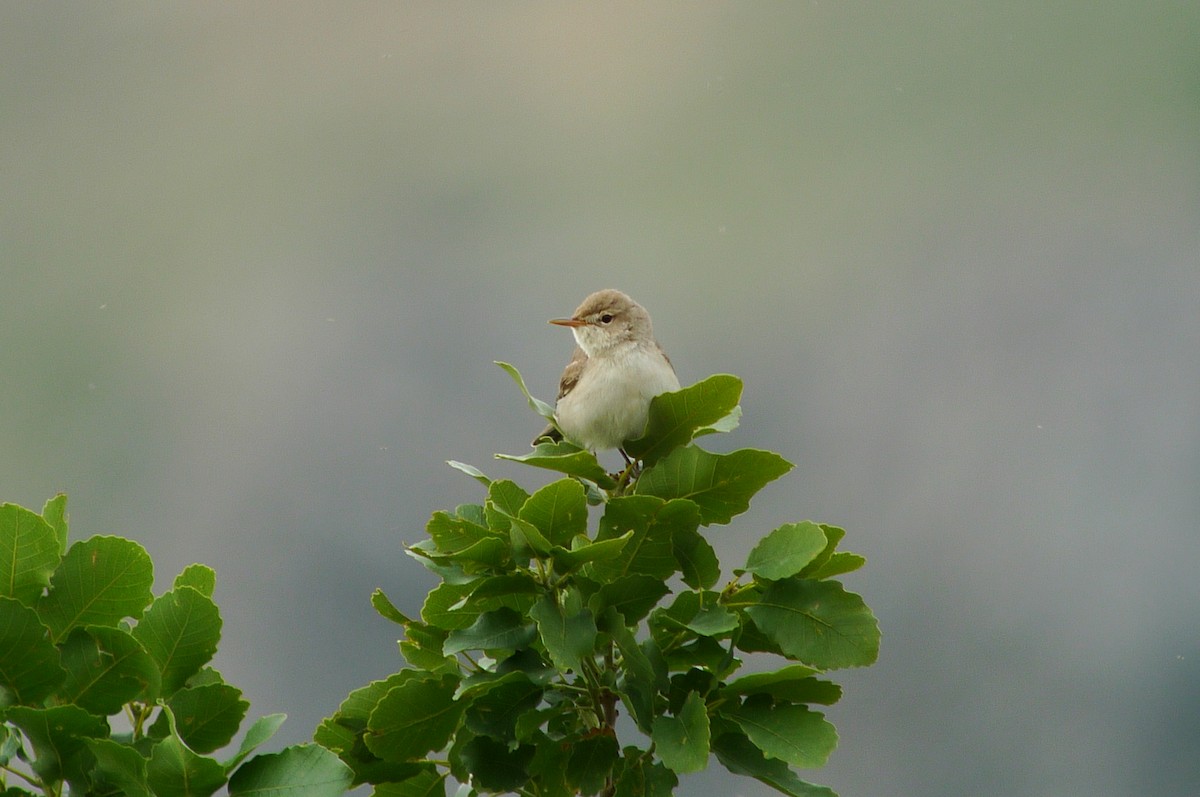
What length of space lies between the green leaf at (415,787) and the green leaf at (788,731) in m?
0.36

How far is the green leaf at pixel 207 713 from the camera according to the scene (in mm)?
1224

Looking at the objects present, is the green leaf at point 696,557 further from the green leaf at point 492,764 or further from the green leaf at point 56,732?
the green leaf at point 56,732

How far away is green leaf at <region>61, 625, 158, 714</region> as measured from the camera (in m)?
1.21

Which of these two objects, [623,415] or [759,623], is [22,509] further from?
[623,415]

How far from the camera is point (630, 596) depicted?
4.37ft

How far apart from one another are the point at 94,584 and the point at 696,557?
25.3 inches

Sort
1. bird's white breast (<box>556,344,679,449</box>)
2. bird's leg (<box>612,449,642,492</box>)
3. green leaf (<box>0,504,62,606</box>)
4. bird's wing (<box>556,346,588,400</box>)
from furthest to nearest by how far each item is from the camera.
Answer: bird's wing (<box>556,346,588,400</box>), bird's white breast (<box>556,344,679,449</box>), bird's leg (<box>612,449,642,492</box>), green leaf (<box>0,504,62,606</box>)

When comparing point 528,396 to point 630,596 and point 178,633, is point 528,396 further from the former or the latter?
point 178,633

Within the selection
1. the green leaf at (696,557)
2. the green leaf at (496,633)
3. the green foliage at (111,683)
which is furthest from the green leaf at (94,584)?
the green leaf at (696,557)

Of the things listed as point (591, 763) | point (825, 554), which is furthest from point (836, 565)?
point (591, 763)

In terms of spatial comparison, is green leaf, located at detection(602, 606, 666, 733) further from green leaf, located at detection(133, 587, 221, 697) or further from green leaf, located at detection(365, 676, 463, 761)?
green leaf, located at detection(133, 587, 221, 697)

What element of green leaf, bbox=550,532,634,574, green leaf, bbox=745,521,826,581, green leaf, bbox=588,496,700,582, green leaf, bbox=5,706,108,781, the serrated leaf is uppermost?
the serrated leaf

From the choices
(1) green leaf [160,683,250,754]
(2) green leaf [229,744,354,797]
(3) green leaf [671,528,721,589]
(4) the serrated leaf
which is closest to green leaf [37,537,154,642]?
(1) green leaf [160,683,250,754]

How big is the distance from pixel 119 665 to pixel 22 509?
0.18 meters
